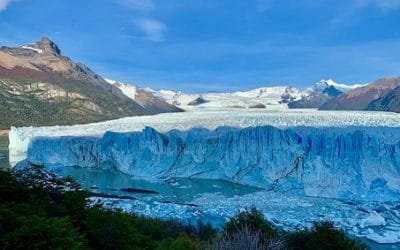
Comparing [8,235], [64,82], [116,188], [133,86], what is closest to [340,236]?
[8,235]

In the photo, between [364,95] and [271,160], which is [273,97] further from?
[271,160]

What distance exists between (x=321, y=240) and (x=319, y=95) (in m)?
126

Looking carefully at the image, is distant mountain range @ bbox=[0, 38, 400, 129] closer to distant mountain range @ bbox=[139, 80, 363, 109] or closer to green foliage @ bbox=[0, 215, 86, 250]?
distant mountain range @ bbox=[139, 80, 363, 109]

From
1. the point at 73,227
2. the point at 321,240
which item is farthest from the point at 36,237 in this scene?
the point at 321,240

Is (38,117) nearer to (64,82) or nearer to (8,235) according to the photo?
(64,82)

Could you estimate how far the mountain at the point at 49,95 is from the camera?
6731 centimetres

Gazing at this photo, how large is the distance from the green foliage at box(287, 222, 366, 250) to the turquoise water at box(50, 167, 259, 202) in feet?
30.4

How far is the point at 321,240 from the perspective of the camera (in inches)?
392

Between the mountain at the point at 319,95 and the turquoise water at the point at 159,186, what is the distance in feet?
332

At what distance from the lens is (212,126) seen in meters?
24.3

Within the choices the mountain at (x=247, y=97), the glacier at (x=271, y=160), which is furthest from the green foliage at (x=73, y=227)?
the mountain at (x=247, y=97)

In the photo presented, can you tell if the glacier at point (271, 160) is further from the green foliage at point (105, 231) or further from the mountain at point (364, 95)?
the mountain at point (364, 95)

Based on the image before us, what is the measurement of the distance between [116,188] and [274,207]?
23.7 ft

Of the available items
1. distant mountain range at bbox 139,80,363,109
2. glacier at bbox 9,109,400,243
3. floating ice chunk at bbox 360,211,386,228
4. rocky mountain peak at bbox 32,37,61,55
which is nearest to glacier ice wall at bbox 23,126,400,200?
glacier at bbox 9,109,400,243
